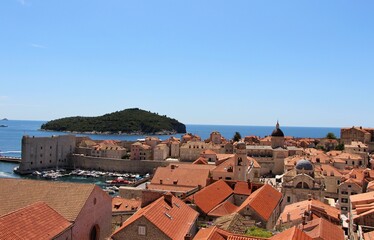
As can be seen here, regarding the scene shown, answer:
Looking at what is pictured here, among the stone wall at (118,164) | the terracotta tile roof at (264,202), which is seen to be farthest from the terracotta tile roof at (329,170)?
the stone wall at (118,164)

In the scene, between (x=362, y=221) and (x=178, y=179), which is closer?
(x=362, y=221)

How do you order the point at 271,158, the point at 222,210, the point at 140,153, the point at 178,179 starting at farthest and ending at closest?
the point at 140,153
the point at 271,158
the point at 178,179
the point at 222,210

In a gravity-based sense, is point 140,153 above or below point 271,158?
below

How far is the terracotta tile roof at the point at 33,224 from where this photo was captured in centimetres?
1429

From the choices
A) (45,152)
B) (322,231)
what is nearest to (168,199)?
(322,231)

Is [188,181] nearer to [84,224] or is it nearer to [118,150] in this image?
[84,224]

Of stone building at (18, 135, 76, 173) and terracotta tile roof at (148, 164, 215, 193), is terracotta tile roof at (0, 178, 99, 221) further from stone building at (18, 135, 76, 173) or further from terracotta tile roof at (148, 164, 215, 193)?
stone building at (18, 135, 76, 173)

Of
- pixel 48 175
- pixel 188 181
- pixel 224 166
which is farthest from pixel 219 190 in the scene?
pixel 48 175

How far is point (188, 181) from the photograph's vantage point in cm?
4456

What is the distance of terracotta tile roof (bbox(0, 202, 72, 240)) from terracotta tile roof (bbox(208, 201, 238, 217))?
15.4 meters

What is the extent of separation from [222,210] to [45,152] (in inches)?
2919

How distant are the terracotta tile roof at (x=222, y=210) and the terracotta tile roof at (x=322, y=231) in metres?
8.16

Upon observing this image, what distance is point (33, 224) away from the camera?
1580 cm

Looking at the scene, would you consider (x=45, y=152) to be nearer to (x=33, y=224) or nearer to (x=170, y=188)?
(x=170, y=188)
